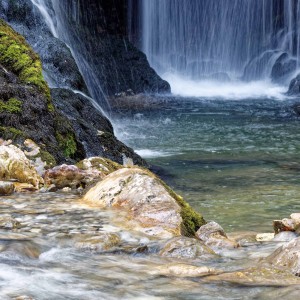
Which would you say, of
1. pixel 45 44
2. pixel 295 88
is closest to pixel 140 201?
pixel 45 44

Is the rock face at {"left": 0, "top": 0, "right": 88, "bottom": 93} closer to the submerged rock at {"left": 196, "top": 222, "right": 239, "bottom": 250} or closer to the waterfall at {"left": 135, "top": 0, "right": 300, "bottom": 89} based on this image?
the submerged rock at {"left": 196, "top": 222, "right": 239, "bottom": 250}

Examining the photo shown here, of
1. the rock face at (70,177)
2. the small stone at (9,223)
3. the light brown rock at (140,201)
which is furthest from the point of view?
the rock face at (70,177)

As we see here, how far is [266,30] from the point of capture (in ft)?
132

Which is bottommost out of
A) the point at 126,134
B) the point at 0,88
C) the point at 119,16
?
the point at 126,134

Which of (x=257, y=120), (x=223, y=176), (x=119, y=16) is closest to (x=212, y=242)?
(x=223, y=176)

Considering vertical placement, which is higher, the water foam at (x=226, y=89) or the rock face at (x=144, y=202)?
the rock face at (x=144, y=202)

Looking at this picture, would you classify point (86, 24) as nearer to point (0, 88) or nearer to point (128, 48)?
point (128, 48)

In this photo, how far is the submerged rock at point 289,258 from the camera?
4510 millimetres

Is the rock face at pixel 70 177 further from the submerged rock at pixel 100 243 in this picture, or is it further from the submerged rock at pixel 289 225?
the submerged rock at pixel 289 225

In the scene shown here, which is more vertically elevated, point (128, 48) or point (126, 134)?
point (128, 48)

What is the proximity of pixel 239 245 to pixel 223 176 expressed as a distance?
21.0 feet

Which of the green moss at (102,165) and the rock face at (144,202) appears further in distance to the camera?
the green moss at (102,165)

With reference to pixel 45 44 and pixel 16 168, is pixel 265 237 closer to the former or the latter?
pixel 16 168

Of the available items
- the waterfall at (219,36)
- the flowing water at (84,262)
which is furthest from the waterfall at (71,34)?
the flowing water at (84,262)
